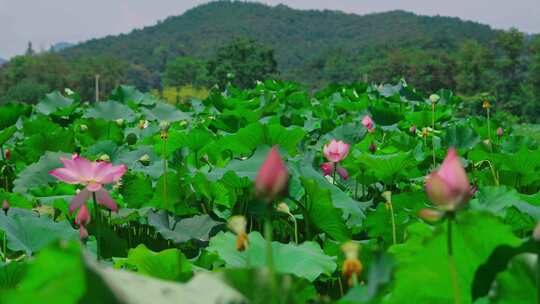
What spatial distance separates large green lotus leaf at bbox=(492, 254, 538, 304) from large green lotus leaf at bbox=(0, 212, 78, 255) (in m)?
0.88

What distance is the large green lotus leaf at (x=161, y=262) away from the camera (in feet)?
3.04

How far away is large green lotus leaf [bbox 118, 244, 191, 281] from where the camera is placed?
926 mm

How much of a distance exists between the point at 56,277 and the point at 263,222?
109 cm

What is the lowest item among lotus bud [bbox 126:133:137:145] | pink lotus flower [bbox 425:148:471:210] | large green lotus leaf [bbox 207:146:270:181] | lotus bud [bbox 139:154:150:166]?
lotus bud [bbox 126:133:137:145]

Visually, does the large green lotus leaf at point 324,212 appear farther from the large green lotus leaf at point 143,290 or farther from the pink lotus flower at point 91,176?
the large green lotus leaf at point 143,290

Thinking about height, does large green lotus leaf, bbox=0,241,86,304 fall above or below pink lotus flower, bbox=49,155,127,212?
above

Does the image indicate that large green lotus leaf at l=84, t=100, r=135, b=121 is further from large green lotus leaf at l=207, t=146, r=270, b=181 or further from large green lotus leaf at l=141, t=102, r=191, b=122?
large green lotus leaf at l=207, t=146, r=270, b=181

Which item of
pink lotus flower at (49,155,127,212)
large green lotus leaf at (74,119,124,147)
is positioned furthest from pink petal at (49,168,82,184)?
large green lotus leaf at (74,119,124,147)

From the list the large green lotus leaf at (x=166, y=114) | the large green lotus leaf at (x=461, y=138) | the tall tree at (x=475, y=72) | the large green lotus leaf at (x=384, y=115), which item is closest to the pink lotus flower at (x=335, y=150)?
the large green lotus leaf at (x=461, y=138)

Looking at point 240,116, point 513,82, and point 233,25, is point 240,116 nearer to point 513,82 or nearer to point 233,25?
point 513,82

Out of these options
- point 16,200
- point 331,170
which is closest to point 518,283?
point 331,170

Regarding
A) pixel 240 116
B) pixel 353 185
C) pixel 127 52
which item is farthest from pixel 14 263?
pixel 127 52

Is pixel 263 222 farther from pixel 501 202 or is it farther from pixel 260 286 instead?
pixel 260 286

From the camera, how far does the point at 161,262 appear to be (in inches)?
37.4
